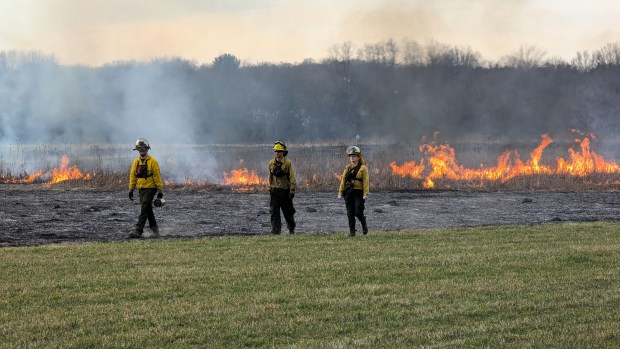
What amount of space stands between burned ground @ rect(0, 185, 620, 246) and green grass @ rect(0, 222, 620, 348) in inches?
163

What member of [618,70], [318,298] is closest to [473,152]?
[618,70]

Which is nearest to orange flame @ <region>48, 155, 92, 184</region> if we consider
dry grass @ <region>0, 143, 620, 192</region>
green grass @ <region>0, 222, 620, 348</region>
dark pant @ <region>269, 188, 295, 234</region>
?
dry grass @ <region>0, 143, 620, 192</region>

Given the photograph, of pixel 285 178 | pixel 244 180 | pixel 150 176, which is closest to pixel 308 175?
pixel 244 180

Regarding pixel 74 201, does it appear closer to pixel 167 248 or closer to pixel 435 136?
pixel 167 248

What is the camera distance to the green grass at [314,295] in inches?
256

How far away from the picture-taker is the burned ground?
1694 cm

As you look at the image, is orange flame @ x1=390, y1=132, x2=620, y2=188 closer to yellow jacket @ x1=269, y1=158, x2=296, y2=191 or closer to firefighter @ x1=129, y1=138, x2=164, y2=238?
yellow jacket @ x1=269, y1=158, x2=296, y2=191

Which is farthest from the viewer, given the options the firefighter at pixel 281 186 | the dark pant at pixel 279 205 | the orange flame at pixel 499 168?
the orange flame at pixel 499 168

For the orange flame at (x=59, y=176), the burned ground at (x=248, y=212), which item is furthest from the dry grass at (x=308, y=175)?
the burned ground at (x=248, y=212)

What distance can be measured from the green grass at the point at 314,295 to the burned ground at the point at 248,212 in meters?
4.13

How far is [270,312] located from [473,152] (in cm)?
3126

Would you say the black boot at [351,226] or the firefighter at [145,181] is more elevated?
the firefighter at [145,181]

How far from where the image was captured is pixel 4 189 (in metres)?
28.4

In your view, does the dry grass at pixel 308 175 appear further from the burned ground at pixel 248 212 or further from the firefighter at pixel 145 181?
the firefighter at pixel 145 181
